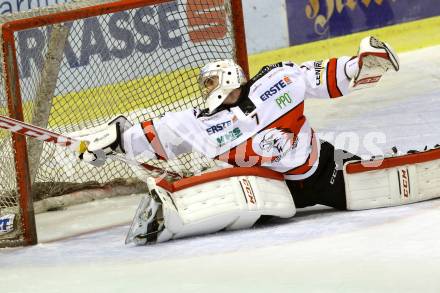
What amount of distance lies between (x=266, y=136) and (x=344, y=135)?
5.40ft

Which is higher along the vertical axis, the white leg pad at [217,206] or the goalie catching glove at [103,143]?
the goalie catching glove at [103,143]

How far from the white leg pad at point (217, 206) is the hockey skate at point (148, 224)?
0.03 m

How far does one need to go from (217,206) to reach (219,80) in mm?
472

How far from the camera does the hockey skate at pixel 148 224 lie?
3893mm

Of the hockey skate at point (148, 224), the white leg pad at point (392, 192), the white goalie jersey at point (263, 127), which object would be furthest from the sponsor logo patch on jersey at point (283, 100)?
the hockey skate at point (148, 224)

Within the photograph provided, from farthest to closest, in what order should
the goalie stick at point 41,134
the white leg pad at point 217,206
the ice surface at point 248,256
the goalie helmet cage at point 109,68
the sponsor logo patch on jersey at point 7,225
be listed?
the goalie helmet cage at point 109,68 → the sponsor logo patch on jersey at point 7,225 → the goalie stick at point 41,134 → the white leg pad at point 217,206 → the ice surface at point 248,256

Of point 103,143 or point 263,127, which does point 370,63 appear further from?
point 103,143

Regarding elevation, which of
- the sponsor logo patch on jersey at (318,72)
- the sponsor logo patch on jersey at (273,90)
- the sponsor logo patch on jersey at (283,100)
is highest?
the sponsor logo patch on jersey at (318,72)

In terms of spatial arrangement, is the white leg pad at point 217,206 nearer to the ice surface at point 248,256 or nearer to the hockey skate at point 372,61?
the ice surface at point 248,256

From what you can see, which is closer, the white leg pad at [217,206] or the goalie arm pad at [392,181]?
the white leg pad at [217,206]

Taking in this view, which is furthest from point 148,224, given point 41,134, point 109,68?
point 109,68

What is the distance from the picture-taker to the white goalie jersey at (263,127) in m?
4.05

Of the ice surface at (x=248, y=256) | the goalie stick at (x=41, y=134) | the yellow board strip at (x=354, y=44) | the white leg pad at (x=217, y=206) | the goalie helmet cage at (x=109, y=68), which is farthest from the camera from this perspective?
the yellow board strip at (x=354, y=44)

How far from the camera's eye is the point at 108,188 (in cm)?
511
